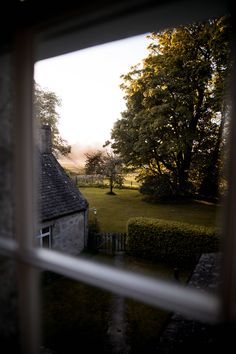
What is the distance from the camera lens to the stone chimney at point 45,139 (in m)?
13.1

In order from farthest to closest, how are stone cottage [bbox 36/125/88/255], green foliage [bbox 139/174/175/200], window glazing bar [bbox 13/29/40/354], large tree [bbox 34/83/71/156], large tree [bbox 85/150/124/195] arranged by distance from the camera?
large tree [bbox 85/150/124/195] → large tree [bbox 34/83/71/156] → green foliage [bbox 139/174/175/200] → stone cottage [bbox 36/125/88/255] → window glazing bar [bbox 13/29/40/354]

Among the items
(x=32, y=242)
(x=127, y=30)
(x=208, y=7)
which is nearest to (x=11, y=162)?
(x=32, y=242)

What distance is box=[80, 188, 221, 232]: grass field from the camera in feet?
55.9

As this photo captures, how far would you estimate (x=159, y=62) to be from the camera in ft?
59.6

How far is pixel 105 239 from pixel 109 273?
12017 mm

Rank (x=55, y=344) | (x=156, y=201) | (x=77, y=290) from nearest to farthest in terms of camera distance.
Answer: (x=55, y=344)
(x=77, y=290)
(x=156, y=201)

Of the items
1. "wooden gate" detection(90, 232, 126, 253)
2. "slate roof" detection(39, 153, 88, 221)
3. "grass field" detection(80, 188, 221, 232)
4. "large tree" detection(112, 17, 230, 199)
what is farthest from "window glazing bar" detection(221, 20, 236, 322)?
"large tree" detection(112, 17, 230, 199)

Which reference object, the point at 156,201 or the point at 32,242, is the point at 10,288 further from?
the point at 156,201

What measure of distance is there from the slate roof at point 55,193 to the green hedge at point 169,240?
2992 millimetres

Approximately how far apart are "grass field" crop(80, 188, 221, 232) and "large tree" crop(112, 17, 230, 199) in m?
1.69

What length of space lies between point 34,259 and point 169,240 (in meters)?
10.5

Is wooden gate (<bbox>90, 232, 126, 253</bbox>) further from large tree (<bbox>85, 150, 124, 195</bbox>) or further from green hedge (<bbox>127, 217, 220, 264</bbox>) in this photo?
large tree (<bbox>85, 150, 124, 195</bbox>)

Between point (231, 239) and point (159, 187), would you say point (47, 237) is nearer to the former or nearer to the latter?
point (231, 239)

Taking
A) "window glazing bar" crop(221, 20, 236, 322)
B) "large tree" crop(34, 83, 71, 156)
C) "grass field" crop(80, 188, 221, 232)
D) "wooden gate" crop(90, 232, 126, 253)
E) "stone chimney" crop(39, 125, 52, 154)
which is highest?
"large tree" crop(34, 83, 71, 156)
